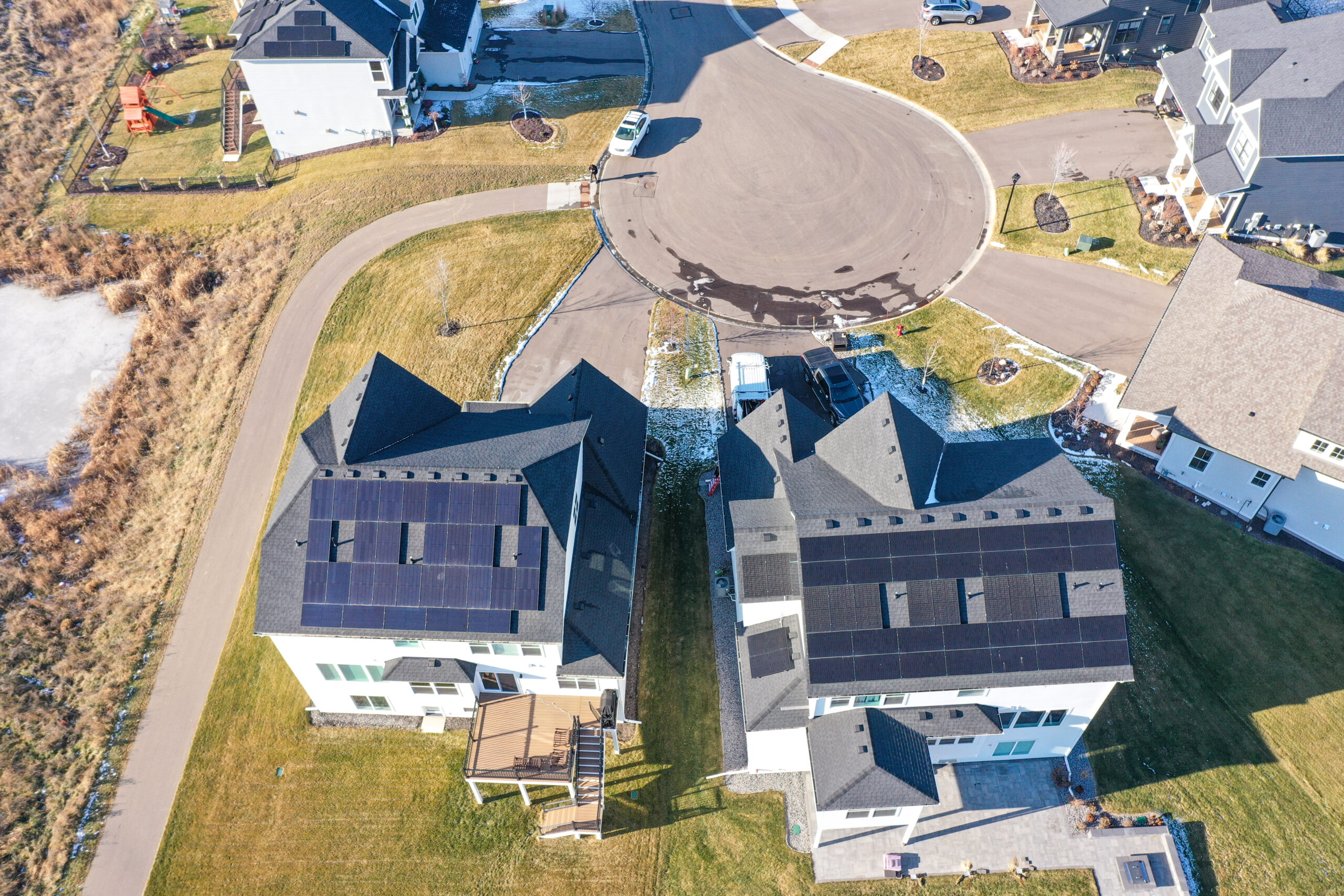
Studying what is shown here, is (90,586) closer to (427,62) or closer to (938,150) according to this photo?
(427,62)

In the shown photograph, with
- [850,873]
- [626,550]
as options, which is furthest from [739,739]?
[626,550]

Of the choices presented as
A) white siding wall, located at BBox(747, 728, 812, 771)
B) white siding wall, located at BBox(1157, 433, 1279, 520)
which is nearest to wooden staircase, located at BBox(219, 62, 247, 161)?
white siding wall, located at BBox(747, 728, 812, 771)

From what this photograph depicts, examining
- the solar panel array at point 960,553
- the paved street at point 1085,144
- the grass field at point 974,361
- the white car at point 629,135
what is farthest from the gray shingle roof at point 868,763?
the white car at point 629,135

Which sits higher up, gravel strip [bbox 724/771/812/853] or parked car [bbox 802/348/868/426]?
parked car [bbox 802/348/868/426]

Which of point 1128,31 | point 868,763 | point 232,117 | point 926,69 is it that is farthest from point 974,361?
point 232,117

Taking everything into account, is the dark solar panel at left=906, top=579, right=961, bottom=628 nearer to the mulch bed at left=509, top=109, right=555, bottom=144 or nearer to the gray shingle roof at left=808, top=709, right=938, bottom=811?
the gray shingle roof at left=808, top=709, right=938, bottom=811

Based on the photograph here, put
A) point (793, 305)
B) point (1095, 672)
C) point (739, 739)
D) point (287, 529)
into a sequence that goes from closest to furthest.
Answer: point (1095, 672) < point (287, 529) < point (739, 739) < point (793, 305)

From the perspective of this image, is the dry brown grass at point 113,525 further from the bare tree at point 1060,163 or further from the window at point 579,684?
the bare tree at point 1060,163
